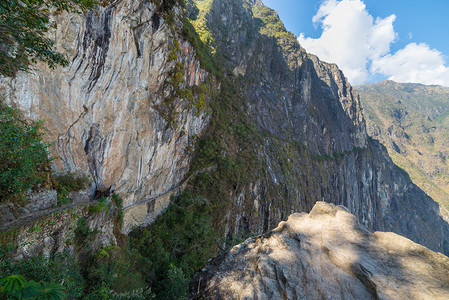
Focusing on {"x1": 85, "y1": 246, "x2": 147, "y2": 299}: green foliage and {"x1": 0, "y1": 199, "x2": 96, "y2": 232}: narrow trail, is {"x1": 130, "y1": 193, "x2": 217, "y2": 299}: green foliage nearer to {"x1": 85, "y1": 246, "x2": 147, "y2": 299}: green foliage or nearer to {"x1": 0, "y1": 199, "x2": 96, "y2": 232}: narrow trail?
{"x1": 85, "y1": 246, "x2": 147, "y2": 299}: green foliage

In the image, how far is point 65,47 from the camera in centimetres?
856

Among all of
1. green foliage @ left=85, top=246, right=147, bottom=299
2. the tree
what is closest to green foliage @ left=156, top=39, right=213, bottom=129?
the tree

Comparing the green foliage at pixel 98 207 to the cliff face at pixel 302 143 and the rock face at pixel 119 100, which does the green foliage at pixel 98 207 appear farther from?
the cliff face at pixel 302 143

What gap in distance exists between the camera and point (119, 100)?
1142 centimetres

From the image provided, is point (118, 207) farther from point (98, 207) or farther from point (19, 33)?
point (19, 33)

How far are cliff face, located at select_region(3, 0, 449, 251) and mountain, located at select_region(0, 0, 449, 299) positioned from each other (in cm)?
7

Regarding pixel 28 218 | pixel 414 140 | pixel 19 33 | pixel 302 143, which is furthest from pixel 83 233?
pixel 414 140

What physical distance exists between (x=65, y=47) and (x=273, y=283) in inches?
506

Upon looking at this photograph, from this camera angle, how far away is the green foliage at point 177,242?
12253 millimetres

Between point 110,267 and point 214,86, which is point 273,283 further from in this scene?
point 214,86

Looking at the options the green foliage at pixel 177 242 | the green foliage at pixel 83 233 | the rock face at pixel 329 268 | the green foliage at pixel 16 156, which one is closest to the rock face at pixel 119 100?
the green foliage at pixel 177 242

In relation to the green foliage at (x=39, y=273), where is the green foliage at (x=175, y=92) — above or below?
above

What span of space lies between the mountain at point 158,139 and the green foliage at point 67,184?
0.48m

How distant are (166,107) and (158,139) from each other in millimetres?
2647
